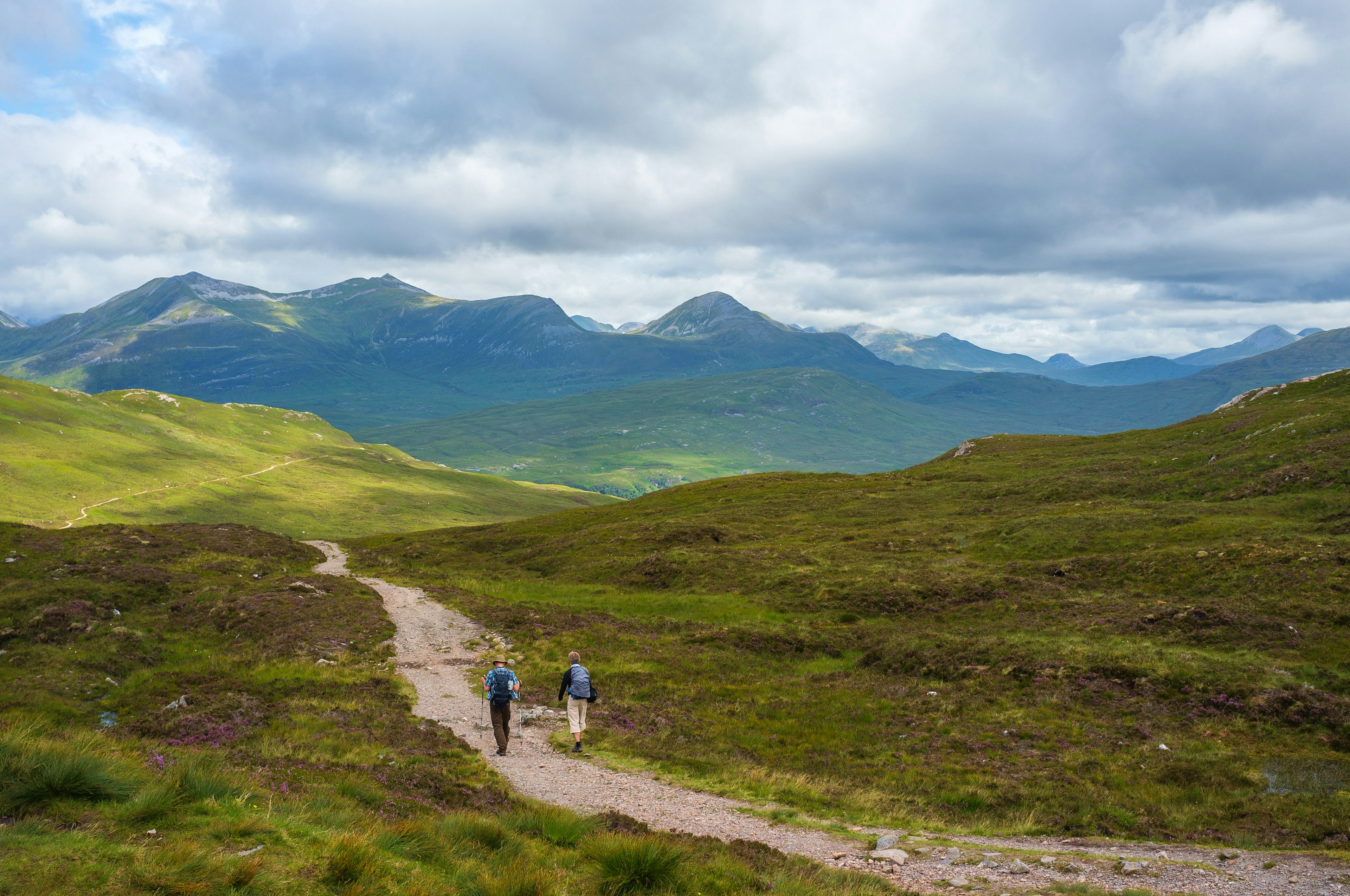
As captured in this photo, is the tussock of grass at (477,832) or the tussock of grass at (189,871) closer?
the tussock of grass at (189,871)

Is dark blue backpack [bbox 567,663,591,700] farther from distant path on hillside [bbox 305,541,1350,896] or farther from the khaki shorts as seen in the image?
distant path on hillside [bbox 305,541,1350,896]

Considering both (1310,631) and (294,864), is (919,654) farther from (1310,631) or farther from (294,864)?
(294,864)

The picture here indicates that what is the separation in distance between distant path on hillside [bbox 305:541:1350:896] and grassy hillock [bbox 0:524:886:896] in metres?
1.83

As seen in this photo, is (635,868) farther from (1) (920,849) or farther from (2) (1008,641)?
(2) (1008,641)

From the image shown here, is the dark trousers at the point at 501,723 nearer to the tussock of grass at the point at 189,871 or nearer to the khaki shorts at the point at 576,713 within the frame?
the khaki shorts at the point at 576,713

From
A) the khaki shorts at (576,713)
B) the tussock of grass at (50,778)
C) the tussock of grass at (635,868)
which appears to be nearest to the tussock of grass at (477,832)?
the tussock of grass at (635,868)

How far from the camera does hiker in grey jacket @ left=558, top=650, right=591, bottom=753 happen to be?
996 inches

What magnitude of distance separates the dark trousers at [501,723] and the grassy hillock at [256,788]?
987mm

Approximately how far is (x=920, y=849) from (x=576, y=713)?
509 inches

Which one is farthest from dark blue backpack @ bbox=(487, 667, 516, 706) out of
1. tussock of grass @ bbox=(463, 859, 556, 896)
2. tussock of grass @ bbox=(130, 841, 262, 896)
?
tussock of grass @ bbox=(130, 841, 262, 896)

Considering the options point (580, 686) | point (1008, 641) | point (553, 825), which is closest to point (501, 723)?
point (580, 686)

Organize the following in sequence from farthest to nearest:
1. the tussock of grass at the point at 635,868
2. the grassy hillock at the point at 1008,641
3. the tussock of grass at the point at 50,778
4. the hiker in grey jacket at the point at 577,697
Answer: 1. the hiker in grey jacket at the point at 577,697
2. the grassy hillock at the point at 1008,641
3. the tussock of grass at the point at 635,868
4. the tussock of grass at the point at 50,778

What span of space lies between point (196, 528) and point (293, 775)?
260 ft

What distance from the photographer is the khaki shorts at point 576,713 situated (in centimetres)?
2531
